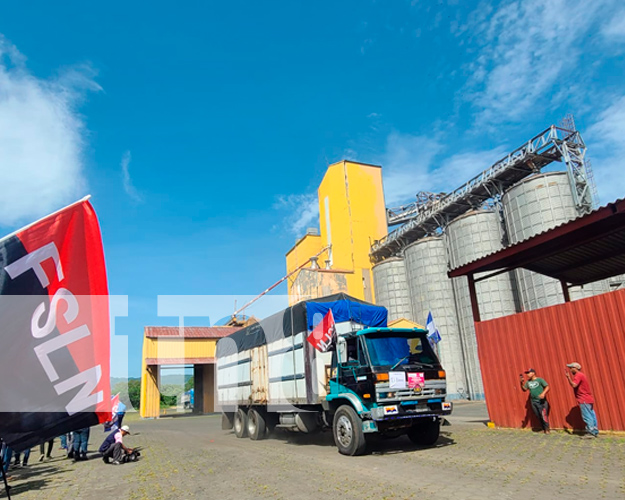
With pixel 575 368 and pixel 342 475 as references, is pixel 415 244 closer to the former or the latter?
pixel 575 368

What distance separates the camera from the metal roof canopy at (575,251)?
32.6ft

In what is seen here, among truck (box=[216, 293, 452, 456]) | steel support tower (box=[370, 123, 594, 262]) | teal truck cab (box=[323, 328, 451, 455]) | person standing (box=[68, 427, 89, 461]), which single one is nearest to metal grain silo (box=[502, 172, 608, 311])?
steel support tower (box=[370, 123, 594, 262])

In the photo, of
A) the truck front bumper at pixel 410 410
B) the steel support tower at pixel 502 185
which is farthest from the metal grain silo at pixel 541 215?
the truck front bumper at pixel 410 410

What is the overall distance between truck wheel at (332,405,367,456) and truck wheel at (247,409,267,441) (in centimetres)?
465

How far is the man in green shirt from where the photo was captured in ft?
35.7

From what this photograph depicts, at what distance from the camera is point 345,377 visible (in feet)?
34.2

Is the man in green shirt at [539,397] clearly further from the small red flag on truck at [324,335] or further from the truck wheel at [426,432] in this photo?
the small red flag on truck at [324,335]

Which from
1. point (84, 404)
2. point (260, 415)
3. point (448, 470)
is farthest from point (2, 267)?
point (260, 415)

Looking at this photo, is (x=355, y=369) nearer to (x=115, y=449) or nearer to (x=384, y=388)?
(x=384, y=388)

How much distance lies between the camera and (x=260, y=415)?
1439cm

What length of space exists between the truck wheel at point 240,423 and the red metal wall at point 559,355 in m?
7.81

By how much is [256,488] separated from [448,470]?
3.16 metres

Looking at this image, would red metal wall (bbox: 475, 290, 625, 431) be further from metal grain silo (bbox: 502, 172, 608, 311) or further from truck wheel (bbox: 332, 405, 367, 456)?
metal grain silo (bbox: 502, 172, 608, 311)

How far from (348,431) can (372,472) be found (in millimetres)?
1968
